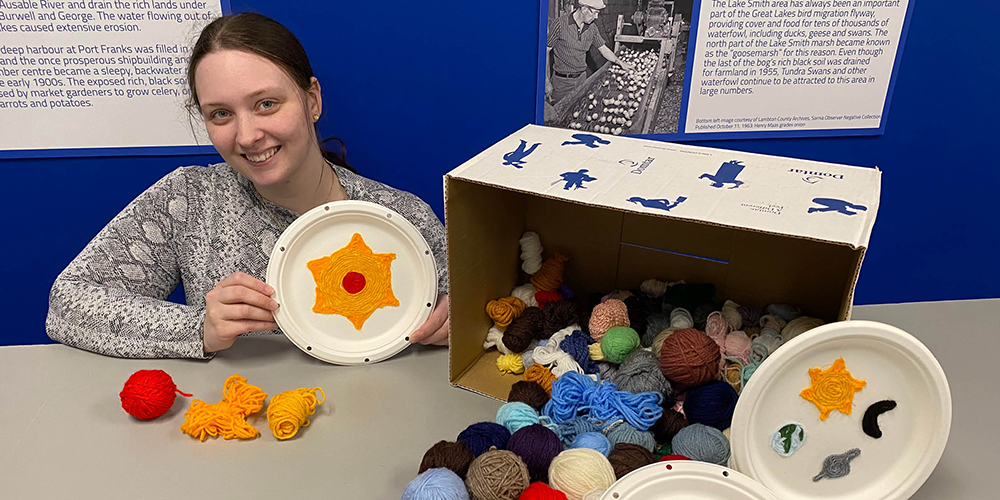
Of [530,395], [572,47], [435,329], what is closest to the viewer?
[530,395]

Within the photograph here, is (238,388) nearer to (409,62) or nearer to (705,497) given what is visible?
(705,497)

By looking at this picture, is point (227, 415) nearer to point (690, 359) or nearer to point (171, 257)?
point (171, 257)

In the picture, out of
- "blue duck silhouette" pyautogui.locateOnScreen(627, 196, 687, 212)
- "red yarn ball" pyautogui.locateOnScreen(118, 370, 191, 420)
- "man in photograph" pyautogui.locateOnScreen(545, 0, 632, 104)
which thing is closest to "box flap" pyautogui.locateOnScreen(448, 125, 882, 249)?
"blue duck silhouette" pyautogui.locateOnScreen(627, 196, 687, 212)

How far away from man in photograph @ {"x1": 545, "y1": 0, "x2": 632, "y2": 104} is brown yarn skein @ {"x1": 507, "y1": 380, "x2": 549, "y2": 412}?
95 cm

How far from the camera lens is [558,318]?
3.36 feet

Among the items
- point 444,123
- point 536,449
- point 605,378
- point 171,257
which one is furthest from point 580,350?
point 444,123

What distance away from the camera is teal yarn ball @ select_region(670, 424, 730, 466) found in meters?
0.71

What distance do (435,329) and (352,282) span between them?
5.8 inches

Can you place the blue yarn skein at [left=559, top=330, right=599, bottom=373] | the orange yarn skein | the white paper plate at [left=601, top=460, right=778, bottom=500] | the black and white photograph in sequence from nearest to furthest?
the white paper plate at [left=601, top=460, right=778, bottom=500]
the blue yarn skein at [left=559, top=330, right=599, bottom=373]
the orange yarn skein
the black and white photograph

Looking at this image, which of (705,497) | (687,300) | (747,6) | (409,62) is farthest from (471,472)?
(747,6)

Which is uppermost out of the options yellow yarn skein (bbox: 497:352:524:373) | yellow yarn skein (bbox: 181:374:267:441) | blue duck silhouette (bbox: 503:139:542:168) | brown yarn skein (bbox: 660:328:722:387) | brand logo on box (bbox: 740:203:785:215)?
blue duck silhouette (bbox: 503:139:542:168)

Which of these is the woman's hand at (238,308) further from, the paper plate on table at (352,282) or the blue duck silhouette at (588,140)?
the blue duck silhouette at (588,140)

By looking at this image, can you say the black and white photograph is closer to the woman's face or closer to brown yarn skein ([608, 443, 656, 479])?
the woman's face

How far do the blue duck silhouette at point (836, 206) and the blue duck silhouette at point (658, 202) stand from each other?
15cm
